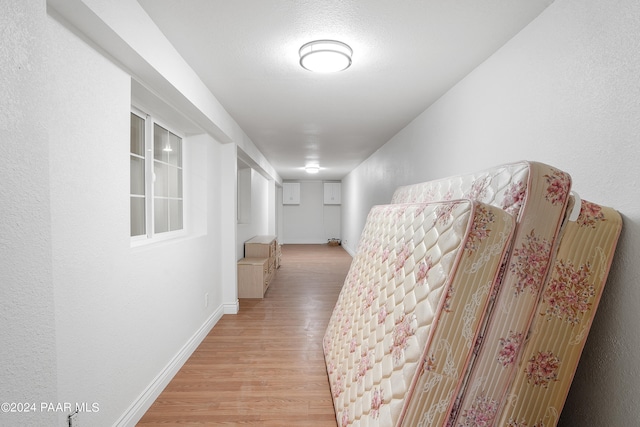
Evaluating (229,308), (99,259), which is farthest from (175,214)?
(229,308)

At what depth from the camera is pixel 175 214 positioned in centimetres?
280

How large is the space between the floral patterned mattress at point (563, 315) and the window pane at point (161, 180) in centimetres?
257

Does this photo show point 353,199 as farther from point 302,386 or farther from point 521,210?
point 521,210

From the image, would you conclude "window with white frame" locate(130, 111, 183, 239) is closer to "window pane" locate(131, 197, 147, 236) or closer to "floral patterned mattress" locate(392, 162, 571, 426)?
"window pane" locate(131, 197, 147, 236)

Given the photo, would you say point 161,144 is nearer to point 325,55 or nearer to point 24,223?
point 325,55

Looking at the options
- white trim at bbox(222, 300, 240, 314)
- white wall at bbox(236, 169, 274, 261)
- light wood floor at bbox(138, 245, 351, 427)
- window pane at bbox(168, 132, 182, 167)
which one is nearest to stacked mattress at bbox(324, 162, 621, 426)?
light wood floor at bbox(138, 245, 351, 427)

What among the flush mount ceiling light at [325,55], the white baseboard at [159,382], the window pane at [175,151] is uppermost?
the flush mount ceiling light at [325,55]

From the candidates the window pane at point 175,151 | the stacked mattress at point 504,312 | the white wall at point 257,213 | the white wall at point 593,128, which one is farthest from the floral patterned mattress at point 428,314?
the white wall at point 257,213

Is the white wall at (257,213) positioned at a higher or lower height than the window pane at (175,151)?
lower

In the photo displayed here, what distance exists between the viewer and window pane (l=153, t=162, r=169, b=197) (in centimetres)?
246

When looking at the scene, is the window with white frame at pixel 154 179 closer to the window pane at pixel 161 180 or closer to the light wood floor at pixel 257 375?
the window pane at pixel 161 180

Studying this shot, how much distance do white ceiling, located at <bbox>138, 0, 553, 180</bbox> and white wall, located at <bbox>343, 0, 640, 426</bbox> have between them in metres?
0.24

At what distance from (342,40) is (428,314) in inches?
64.4

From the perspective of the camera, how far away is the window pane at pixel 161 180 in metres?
2.46
